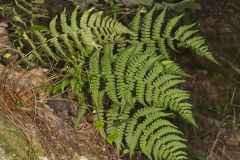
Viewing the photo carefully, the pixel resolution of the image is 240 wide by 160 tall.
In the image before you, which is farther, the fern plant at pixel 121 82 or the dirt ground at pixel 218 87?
the dirt ground at pixel 218 87

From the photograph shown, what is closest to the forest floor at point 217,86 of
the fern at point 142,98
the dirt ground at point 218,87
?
the dirt ground at point 218,87

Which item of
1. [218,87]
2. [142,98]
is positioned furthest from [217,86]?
[142,98]

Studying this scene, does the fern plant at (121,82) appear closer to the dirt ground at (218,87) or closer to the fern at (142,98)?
the fern at (142,98)

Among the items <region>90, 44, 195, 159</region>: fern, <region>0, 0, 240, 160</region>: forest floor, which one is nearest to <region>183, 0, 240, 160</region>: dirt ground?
<region>0, 0, 240, 160</region>: forest floor

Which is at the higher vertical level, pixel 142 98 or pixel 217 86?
pixel 142 98

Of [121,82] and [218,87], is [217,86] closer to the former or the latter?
[218,87]

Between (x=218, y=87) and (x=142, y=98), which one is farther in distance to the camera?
(x=218, y=87)

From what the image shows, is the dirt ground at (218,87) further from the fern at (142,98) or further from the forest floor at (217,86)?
the fern at (142,98)

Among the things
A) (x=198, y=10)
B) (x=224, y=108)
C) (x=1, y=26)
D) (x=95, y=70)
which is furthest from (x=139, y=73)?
(x=198, y=10)

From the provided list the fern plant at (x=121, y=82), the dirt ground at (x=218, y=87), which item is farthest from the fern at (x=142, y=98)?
the dirt ground at (x=218, y=87)

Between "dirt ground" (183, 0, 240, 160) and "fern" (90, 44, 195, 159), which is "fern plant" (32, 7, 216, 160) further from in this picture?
"dirt ground" (183, 0, 240, 160)

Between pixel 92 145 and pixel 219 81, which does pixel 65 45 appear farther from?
pixel 219 81
